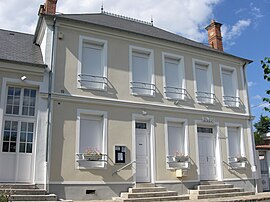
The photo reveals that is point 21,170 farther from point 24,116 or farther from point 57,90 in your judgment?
point 57,90

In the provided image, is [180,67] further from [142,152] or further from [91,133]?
[91,133]

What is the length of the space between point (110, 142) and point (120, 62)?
316cm

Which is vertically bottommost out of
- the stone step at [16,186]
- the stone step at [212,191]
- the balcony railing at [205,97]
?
the stone step at [212,191]

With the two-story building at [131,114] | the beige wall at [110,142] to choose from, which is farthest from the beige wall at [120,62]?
the beige wall at [110,142]

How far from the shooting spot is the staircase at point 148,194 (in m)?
9.63

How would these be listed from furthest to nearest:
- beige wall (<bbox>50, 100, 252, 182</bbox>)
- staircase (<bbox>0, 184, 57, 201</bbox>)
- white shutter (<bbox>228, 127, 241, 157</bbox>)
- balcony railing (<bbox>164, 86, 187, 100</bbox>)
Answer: white shutter (<bbox>228, 127, 241, 157</bbox>) < balcony railing (<bbox>164, 86, 187, 100</bbox>) < beige wall (<bbox>50, 100, 252, 182</bbox>) < staircase (<bbox>0, 184, 57, 201</bbox>)

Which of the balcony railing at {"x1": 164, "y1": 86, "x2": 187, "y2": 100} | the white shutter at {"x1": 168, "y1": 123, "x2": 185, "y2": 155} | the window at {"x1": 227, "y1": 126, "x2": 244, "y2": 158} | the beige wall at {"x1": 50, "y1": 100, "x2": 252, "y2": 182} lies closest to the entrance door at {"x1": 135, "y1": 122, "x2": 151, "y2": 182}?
the beige wall at {"x1": 50, "y1": 100, "x2": 252, "y2": 182}

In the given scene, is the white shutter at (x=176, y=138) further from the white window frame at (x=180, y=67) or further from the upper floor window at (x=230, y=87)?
the upper floor window at (x=230, y=87)

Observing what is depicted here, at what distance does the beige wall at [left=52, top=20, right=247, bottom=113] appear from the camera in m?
10.7

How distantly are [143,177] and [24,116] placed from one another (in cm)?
476

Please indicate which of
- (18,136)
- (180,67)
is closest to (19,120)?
(18,136)

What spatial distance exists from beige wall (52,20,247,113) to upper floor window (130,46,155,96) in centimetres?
20

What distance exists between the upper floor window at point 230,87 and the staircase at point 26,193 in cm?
892

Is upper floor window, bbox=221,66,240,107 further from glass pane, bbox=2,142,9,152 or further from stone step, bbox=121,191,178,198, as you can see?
glass pane, bbox=2,142,9,152
